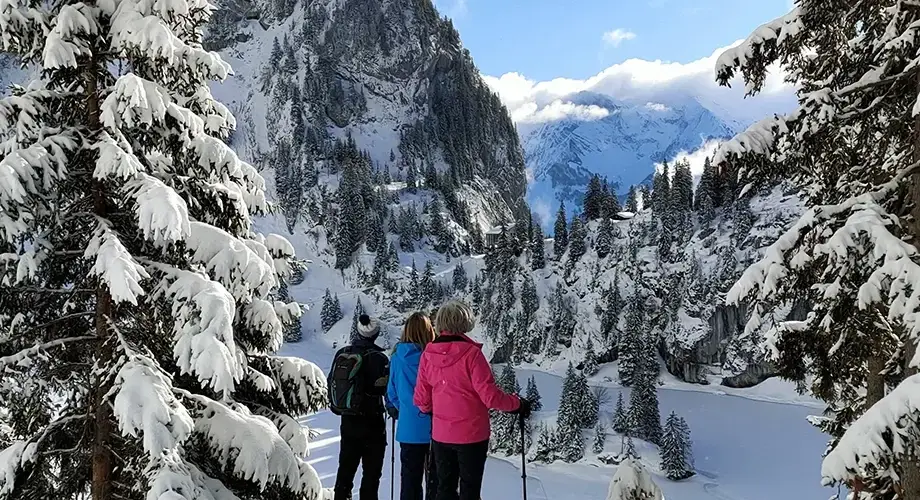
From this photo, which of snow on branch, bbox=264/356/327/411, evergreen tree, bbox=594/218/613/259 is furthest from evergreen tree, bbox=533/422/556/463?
snow on branch, bbox=264/356/327/411

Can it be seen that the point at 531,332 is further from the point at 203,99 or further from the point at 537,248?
the point at 203,99

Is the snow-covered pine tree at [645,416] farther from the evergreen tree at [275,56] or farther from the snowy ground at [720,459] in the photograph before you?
the evergreen tree at [275,56]

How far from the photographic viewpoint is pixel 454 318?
441 centimetres

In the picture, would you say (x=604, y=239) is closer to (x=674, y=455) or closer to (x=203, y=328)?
(x=674, y=455)

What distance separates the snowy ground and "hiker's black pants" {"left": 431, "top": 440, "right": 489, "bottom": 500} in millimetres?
30639

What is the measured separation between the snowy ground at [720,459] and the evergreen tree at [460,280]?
3358 centimetres

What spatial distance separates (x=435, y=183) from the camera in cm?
12081

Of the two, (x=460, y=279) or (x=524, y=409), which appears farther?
(x=460, y=279)

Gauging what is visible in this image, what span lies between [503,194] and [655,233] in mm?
63403

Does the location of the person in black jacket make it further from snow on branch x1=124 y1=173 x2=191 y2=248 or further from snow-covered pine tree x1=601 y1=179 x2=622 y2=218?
snow-covered pine tree x1=601 y1=179 x2=622 y2=218

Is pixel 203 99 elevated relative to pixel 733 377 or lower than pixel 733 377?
elevated

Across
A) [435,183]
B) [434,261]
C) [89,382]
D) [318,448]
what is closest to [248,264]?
[89,382]

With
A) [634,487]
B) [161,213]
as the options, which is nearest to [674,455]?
[634,487]

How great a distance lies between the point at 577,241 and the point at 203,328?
87.5 metres
